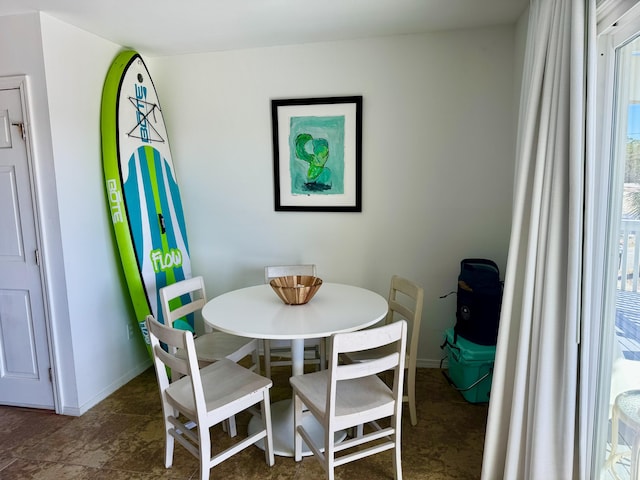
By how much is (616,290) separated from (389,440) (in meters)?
1.27

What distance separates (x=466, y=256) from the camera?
3.08 meters

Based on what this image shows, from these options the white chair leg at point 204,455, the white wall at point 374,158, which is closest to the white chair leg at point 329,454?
the white chair leg at point 204,455

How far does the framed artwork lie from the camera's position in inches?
121

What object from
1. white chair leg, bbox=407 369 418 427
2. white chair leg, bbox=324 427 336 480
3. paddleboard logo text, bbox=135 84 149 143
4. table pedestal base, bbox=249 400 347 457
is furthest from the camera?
paddleboard logo text, bbox=135 84 149 143

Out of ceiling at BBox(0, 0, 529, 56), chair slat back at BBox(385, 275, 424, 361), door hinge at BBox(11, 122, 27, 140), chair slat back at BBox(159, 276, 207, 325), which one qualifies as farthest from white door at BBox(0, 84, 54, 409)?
chair slat back at BBox(385, 275, 424, 361)

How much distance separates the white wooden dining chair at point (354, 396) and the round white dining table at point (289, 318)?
0.21 m

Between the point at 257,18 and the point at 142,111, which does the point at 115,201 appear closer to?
the point at 142,111

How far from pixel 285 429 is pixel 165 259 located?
1552 millimetres

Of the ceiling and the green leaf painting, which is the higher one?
the ceiling

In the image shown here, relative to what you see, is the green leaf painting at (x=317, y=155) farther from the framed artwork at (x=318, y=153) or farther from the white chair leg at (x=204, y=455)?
the white chair leg at (x=204, y=455)

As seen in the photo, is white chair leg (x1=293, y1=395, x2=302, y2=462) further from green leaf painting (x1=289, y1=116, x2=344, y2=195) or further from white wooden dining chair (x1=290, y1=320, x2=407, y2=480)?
green leaf painting (x1=289, y1=116, x2=344, y2=195)

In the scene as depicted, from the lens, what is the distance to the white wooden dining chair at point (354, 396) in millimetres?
1734

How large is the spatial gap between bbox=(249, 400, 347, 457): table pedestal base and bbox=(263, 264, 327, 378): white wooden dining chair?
30 centimetres

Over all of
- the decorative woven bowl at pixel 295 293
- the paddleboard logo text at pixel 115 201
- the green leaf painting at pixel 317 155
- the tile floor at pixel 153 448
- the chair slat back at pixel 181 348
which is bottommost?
the tile floor at pixel 153 448
